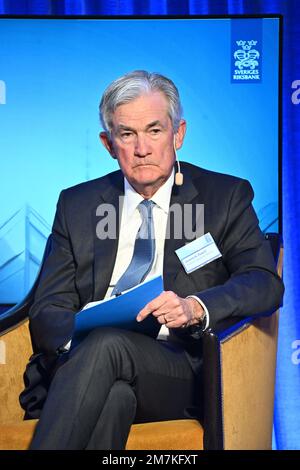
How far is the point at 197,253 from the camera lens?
274cm

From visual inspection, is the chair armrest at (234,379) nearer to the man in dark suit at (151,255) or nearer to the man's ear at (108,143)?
the man in dark suit at (151,255)

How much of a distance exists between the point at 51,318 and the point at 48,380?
0.65 feet

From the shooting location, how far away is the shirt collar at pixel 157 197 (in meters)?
2.83

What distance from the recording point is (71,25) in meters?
3.54

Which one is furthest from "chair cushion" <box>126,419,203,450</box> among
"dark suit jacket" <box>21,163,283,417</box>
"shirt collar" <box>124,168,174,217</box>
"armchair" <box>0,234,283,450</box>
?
"shirt collar" <box>124,168,174,217</box>

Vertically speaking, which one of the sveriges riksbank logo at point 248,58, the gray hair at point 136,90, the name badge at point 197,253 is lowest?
the name badge at point 197,253

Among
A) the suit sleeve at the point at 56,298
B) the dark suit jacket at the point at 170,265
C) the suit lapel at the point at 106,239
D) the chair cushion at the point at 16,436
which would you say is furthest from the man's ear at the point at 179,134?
the chair cushion at the point at 16,436

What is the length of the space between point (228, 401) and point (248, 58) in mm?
1626

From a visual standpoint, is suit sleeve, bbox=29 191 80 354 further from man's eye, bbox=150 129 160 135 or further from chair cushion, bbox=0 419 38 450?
man's eye, bbox=150 129 160 135

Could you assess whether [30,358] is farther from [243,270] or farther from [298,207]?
[298,207]

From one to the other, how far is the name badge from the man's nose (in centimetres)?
32

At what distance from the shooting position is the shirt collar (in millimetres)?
2834

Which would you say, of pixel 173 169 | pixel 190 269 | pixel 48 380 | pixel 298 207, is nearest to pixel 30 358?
pixel 48 380

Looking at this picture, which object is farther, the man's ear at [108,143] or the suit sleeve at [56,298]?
the man's ear at [108,143]
